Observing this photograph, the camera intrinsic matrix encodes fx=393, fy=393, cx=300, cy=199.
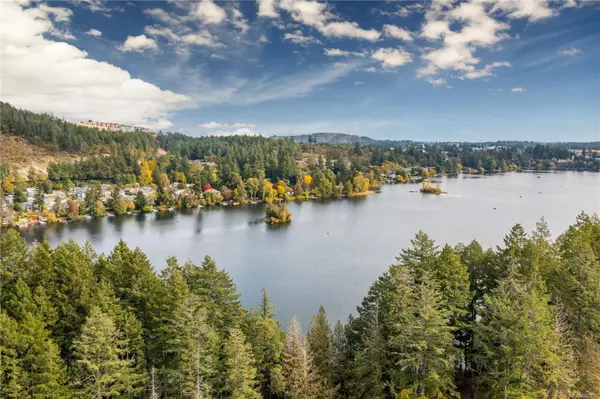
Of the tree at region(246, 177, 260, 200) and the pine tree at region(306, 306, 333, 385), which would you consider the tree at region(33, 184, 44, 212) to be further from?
the pine tree at region(306, 306, 333, 385)

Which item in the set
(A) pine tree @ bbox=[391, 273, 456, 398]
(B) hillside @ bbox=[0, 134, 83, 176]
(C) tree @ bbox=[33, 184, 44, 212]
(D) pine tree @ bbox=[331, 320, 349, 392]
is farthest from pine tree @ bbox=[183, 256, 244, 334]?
(B) hillside @ bbox=[0, 134, 83, 176]

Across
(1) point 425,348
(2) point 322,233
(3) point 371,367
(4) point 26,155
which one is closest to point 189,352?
(3) point 371,367

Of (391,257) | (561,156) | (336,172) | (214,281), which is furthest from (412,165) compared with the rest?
(214,281)

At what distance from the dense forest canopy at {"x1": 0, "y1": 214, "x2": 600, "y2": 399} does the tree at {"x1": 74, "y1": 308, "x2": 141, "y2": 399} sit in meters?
0.05

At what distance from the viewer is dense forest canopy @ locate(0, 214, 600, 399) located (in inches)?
442

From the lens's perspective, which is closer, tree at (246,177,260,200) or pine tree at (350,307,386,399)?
pine tree at (350,307,386,399)

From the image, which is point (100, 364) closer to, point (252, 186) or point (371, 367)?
point (371, 367)

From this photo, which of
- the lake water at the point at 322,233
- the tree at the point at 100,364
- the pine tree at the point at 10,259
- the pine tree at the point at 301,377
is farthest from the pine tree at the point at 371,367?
the pine tree at the point at 10,259

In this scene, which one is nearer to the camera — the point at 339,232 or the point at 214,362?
the point at 214,362

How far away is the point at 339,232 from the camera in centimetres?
4619

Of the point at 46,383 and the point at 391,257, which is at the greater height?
the point at 46,383

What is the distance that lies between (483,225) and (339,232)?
679 inches

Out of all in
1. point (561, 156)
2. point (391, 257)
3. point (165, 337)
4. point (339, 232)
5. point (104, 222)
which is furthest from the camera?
point (561, 156)

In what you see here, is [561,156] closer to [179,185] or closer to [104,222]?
[179,185]
